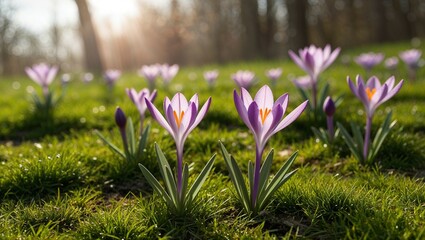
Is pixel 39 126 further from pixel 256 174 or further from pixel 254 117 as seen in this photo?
pixel 254 117

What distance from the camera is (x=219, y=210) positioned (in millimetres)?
2252

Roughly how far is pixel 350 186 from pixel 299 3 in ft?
44.7

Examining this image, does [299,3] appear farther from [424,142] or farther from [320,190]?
[320,190]

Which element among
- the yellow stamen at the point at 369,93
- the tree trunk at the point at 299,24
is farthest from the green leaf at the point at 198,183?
the tree trunk at the point at 299,24

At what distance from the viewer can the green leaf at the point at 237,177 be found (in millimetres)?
2064

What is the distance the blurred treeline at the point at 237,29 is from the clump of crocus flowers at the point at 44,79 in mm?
9657

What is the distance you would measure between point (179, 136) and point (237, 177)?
36cm

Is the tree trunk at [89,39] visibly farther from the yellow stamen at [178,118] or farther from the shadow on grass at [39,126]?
the yellow stamen at [178,118]

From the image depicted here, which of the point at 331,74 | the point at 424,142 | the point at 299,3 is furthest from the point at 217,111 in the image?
the point at 299,3

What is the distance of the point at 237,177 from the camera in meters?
Result: 2.11

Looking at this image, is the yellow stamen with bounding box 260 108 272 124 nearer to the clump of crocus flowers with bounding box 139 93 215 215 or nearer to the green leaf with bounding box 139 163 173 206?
the clump of crocus flowers with bounding box 139 93 215 215

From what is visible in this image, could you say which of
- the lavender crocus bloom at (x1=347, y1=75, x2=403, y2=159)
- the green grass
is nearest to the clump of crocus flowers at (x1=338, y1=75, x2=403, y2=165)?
the lavender crocus bloom at (x1=347, y1=75, x2=403, y2=159)

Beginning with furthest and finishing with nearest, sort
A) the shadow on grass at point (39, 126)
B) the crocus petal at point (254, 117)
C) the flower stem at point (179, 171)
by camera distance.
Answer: the shadow on grass at point (39, 126), the flower stem at point (179, 171), the crocus petal at point (254, 117)

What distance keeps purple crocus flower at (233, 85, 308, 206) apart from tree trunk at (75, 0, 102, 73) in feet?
41.5
